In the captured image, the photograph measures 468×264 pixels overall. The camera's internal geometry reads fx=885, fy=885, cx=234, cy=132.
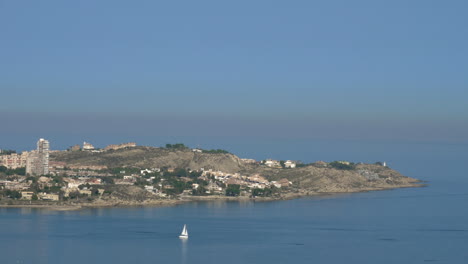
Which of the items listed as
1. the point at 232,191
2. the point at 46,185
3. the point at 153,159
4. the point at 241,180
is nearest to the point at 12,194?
the point at 46,185

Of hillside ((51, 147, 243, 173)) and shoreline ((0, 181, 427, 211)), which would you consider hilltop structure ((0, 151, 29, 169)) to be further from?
shoreline ((0, 181, 427, 211))

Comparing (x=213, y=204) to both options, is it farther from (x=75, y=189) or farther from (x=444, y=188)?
(x=444, y=188)

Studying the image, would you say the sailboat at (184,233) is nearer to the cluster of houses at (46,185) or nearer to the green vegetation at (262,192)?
the cluster of houses at (46,185)

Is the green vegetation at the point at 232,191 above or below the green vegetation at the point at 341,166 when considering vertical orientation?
below

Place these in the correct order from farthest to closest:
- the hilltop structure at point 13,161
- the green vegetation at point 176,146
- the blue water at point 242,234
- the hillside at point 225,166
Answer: the green vegetation at point 176,146 < the hillside at point 225,166 < the hilltop structure at point 13,161 < the blue water at point 242,234

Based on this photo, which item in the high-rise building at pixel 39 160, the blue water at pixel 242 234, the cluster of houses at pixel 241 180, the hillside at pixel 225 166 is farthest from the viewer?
the hillside at pixel 225 166

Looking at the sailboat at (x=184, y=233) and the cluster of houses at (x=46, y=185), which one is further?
the cluster of houses at (x=46, y=185)

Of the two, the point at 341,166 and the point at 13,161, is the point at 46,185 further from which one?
the point at 341,166

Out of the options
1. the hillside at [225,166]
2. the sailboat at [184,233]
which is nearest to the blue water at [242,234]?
the sailboat at [184,233]

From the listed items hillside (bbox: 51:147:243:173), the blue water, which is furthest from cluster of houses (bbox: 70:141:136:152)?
the blue water
